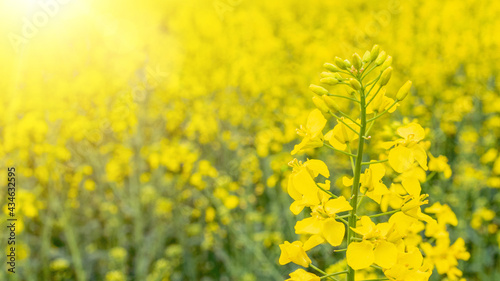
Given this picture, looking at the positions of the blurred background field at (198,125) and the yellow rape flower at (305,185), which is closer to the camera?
the yellow rape flower at (305,185)

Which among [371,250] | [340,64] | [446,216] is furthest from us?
[446,216]

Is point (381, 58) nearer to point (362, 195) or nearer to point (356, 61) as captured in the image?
point (356, 61)

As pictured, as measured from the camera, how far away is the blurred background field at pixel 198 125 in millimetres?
3250

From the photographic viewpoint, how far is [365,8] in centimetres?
786

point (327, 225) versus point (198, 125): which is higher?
point (198, 125)

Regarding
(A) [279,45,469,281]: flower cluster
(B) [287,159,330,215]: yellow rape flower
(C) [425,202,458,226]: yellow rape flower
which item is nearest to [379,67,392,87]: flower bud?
(A) [279,45,469,281]: flower cluster

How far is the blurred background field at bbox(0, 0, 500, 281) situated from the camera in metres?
3.25

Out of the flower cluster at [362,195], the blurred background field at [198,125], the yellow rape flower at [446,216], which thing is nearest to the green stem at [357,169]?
the flower cluster at [362,195]

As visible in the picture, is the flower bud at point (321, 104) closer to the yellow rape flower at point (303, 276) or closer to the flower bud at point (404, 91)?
the flower bud at point (404, 91)

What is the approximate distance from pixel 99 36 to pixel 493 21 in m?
5.68

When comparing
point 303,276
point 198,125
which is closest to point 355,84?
point 303,276

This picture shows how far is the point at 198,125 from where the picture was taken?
179 inches

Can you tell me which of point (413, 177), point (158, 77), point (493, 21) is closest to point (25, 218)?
point (158, 77)

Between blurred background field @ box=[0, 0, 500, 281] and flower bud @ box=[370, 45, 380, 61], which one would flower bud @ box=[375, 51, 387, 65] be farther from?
blurred background field @ box=[0, 0, 500, 281]
